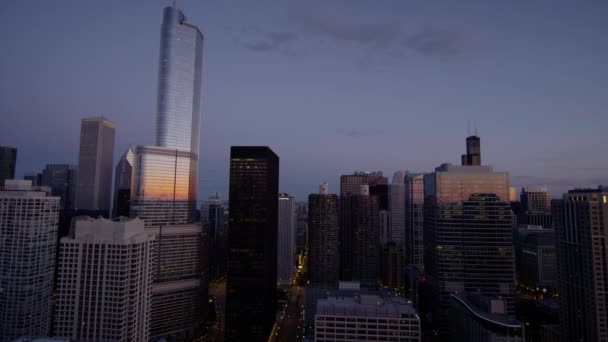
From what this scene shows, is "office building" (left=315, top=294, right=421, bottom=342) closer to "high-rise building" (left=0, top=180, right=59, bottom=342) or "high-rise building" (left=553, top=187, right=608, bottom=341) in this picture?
"high-rise building" (left=553, top=187, right=608, bottom=341)

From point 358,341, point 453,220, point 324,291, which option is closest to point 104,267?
point 358,341

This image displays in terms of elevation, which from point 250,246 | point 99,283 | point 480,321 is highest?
point 250,246

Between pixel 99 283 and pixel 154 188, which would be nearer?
pixel 99 283

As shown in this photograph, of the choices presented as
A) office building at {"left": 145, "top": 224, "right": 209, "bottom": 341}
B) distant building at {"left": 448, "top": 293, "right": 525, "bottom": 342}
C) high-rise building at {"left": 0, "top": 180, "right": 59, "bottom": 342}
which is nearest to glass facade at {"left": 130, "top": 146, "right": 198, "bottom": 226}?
office building at {"left": 145, "top": 224, "right": 209, "bottom": 341}

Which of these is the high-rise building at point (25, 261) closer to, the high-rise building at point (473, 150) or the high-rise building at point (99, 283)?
the high-rise building at point (99, 283)

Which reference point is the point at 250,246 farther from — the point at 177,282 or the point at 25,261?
Result: the point at 25,261

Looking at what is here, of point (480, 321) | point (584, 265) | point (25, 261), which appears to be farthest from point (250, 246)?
point (584, 265)
